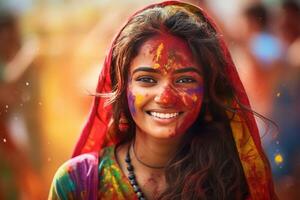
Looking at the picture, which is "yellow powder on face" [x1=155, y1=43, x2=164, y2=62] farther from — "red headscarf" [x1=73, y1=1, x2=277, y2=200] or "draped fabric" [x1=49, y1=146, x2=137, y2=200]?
"draped fabric" [x1=49, y1=146, x2=137, y2=200]

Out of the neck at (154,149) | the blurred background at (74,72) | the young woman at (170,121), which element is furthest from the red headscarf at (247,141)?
the blurred background at (74,72)

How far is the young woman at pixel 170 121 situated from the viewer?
4.26 ft

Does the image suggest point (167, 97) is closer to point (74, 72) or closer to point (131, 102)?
point (131, 102)

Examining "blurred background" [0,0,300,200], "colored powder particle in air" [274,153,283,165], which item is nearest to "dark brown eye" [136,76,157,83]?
"blurred background" [0,0,300,200]

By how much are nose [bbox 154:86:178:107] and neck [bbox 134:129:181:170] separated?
0.11 metres

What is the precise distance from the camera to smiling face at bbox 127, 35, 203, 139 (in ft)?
4.24

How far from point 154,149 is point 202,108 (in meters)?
0.13

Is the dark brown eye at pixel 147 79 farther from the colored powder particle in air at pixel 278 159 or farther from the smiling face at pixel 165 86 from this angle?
the colored powder particle in air at pixel 278 159

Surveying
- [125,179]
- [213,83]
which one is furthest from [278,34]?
[125,179]

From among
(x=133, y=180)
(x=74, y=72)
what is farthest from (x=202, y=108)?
(x=74, y=72)

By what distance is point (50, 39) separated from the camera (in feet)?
6.84

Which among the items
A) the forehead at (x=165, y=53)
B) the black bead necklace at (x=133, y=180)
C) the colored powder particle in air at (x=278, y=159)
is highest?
the forehead at (x=165, y=53)

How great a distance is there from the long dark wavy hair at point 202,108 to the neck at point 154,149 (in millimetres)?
16

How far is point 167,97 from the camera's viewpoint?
4.20ft
